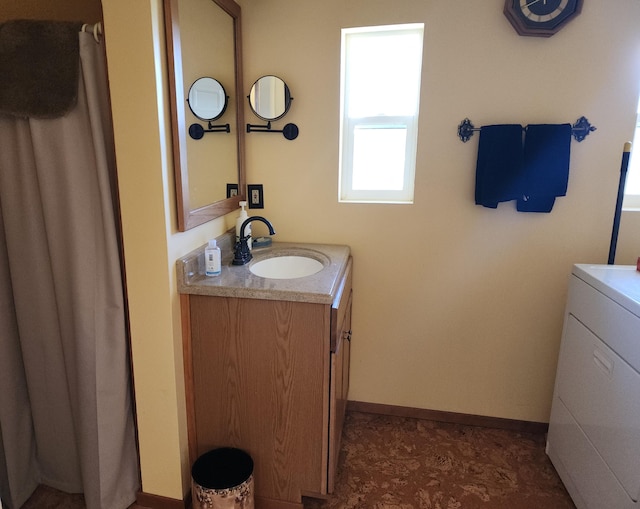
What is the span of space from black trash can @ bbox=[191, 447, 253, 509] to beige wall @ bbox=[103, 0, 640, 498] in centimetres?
11

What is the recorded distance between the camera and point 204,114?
1.65 m

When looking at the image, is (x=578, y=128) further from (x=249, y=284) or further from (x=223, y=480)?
(x=223, y=480)

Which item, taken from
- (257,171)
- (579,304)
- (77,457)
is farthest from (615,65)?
(77,457)

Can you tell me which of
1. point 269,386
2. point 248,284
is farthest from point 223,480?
point 248,284

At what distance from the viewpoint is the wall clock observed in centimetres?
167

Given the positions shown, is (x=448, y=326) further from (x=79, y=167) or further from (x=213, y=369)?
(x=79, y=167)

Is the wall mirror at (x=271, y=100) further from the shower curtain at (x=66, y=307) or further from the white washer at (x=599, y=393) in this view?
the white washer at (x=599, y=393)

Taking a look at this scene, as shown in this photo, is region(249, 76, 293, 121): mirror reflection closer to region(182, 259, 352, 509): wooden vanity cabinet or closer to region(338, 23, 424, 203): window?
region(338, 23, 424, 203): window

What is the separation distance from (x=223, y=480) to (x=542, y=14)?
90.4 inches

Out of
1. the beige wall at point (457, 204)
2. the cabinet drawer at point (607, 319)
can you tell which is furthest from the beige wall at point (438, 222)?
the cabinet drawer at point (607, 319)

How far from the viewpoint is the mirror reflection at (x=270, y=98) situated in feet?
6.37

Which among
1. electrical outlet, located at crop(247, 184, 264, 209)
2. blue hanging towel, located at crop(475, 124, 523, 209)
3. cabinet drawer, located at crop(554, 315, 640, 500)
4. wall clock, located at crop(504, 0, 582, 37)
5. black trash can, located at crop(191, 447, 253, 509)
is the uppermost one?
wall clock, located at crop(504, 0, 582, 37)

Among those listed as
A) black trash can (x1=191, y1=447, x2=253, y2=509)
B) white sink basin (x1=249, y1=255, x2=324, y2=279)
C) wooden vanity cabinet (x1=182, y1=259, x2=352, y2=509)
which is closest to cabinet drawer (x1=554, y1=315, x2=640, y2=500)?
wooden vanity cabinet (x1=182, y1=259, x2=352, y2=509)

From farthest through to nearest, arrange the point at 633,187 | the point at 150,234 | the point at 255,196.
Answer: the point at 255,196 < the point at 633,187 < the point at 150,234
